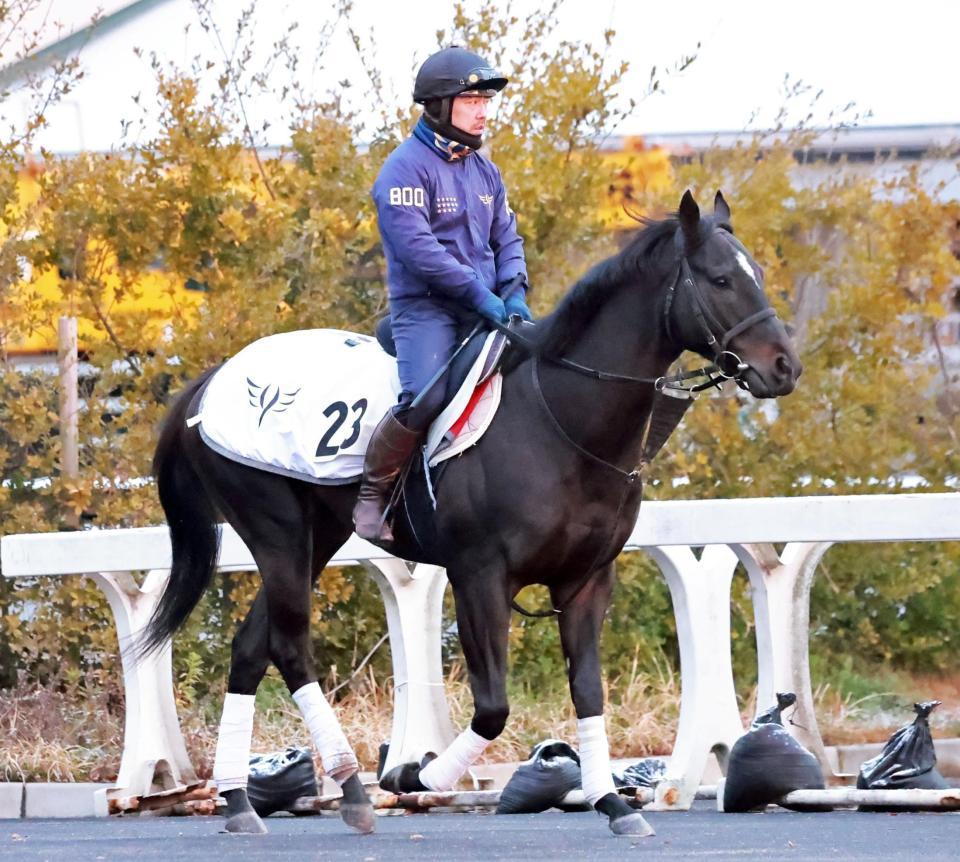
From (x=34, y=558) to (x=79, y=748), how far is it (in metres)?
1.02

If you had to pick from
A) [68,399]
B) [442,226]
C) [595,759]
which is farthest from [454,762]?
[68,399]

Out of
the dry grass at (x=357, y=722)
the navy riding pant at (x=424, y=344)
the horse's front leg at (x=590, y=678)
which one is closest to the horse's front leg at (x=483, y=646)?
the horse's front leg at (x=590, y=678)

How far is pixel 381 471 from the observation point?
7.12 metres

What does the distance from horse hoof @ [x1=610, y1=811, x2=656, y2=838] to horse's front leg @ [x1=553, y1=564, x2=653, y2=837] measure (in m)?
0.12

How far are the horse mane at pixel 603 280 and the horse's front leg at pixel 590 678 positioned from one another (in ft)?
2.77

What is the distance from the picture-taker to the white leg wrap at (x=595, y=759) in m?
6.89

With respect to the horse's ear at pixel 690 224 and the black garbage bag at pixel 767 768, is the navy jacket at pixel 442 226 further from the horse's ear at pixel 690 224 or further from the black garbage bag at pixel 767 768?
the black garbage bag at pixel 767 768

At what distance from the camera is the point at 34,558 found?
9055 mm

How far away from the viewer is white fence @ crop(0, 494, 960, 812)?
790 cm

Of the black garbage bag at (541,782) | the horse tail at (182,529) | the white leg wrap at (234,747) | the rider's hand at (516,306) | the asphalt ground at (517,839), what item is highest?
the rider's hand at (516,306)

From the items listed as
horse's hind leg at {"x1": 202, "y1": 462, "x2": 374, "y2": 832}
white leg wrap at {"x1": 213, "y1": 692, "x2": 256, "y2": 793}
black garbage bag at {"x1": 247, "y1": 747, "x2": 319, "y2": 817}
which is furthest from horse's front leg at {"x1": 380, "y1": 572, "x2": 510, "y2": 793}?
black garbage bag at {"x1": 247, "y1": 747, "x2": 319, "y2": 817}

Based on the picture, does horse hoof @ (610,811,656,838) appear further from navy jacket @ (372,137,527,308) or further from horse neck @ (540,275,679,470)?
navy jacket @ (372,137,527,308)

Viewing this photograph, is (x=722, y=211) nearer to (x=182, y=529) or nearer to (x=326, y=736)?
(x=326, y=736)

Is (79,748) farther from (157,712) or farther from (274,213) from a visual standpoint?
(274,213)
